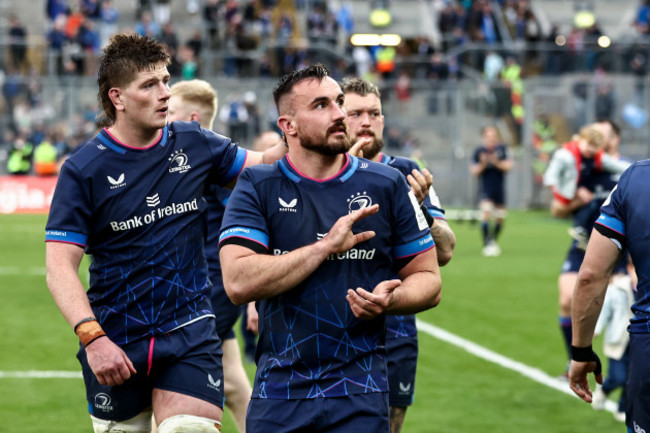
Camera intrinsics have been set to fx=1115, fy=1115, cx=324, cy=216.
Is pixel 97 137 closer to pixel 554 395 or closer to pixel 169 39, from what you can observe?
pixel 554 395

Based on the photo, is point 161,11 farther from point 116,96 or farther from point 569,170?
point 116,96

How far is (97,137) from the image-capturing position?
5195 mm

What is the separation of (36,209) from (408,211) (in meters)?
26.1

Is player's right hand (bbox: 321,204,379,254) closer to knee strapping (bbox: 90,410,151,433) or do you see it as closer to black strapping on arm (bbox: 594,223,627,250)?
black strapping on arm (bbox: 594,223,627,250)

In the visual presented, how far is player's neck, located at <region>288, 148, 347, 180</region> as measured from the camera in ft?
14.8

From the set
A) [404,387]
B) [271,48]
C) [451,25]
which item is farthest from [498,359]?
[451,25]

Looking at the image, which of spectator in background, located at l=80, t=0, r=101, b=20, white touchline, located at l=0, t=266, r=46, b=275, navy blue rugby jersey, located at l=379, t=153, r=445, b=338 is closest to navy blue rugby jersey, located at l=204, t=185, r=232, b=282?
navy blue rugby jersey, located at l=379, t=153, r=445, b=338

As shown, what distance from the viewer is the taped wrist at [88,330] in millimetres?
4773

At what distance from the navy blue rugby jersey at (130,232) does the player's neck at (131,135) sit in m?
0.04

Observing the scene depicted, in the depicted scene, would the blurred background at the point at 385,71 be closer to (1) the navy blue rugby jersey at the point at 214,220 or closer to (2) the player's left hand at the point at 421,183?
(1) the navy blue rugby jersey at the point at 214,220

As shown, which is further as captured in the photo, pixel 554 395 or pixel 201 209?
pixel 554 395

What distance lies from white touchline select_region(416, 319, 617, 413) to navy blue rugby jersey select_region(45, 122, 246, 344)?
5125 millimetres

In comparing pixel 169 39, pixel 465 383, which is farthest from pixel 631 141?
pixel 465 383

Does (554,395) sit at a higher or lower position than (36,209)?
higher
